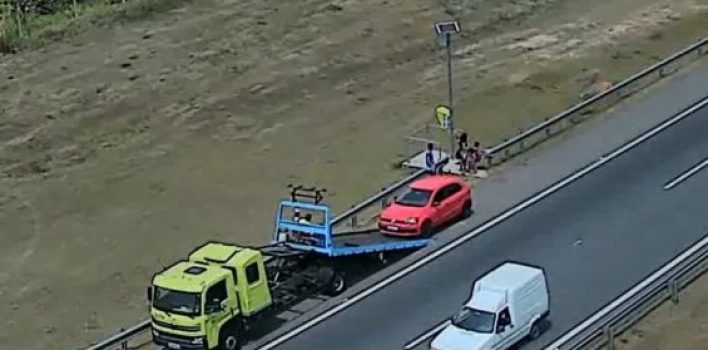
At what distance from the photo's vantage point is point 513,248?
41031 millimetres

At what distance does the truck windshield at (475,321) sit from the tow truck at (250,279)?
4756mm

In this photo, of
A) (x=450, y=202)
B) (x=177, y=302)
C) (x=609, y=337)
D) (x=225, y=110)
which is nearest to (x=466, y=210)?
(x=450, y=202)

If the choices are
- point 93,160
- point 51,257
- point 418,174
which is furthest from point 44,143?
point 418,174

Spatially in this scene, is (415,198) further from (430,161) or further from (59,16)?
(59,16)

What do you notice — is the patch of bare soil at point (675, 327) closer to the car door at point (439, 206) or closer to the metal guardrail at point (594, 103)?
the car door at point (439, 206)

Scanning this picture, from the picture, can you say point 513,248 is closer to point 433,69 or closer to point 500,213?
point 500,213

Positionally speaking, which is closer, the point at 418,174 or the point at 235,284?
the point at 235,284

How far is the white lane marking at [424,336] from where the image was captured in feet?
119

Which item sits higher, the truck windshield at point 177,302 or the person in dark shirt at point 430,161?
the truck windshield at point 177,302

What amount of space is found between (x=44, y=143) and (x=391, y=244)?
1598 cm

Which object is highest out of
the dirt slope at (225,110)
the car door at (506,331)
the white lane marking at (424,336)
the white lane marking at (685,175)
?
the car door at (506,331)

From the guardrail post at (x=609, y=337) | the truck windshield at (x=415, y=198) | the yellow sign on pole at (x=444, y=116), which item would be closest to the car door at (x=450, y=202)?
the truck windshield at (x=415, y=198)

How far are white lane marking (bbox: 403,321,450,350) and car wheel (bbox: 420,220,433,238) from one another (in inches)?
190

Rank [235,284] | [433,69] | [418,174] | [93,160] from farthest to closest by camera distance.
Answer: [433,69]
[93,160]
[418,174]
[235,284]
